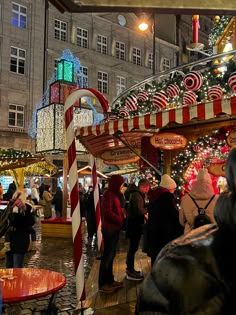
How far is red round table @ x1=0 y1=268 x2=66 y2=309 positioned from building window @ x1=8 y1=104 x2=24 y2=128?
83.3ft

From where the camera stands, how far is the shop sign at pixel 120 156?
35.2ft

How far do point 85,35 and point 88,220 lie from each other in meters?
26.6

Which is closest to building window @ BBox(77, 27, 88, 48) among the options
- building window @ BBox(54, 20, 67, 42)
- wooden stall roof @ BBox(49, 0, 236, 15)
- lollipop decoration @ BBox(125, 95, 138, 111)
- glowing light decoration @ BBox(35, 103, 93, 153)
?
building window @ BBox(54, 20, 67, 42)

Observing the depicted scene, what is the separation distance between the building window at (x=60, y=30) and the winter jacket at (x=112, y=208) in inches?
1120

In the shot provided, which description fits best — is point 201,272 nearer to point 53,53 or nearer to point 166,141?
point 166,141

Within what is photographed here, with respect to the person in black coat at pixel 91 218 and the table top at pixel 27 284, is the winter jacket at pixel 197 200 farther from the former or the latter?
the person in black coat at pixel 91 218

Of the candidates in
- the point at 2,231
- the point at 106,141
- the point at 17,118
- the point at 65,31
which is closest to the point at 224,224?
the point at 2,231

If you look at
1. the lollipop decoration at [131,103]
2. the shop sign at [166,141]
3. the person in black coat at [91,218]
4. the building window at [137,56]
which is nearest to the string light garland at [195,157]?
the shop sign at [166,141]

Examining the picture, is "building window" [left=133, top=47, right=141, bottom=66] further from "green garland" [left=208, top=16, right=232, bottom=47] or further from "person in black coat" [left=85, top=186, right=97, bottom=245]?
"person in black coat" [left=85, top=186, right=97, bottom=245]

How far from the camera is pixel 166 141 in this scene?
8.48 meters

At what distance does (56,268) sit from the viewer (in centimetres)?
809

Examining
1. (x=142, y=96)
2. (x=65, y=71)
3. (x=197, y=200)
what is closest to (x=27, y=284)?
(x=197, y=200)

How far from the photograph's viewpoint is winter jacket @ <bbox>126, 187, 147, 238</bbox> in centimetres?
711

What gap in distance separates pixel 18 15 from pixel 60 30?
4.16 metres
